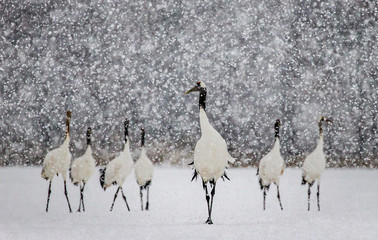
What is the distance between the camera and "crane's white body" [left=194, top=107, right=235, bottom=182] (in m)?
2.14

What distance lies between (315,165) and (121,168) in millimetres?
1050

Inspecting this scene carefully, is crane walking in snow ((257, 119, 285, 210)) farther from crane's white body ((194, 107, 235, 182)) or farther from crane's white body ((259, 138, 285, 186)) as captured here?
crane's white body ((194, 107, 235, 182))

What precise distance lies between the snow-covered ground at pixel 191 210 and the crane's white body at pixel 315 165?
175 mm

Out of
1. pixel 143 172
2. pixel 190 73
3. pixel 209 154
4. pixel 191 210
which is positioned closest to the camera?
pixel 209 154

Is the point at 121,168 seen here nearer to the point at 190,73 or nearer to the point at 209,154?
the point at 209,154

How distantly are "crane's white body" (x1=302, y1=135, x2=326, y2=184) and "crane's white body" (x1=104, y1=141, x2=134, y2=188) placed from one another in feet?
3.15

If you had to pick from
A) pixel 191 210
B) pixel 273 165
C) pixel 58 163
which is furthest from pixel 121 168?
pixel 273 165

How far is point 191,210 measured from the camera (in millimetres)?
2443

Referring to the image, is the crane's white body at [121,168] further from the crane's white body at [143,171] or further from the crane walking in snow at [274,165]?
the crane walking in snow at [274,165]

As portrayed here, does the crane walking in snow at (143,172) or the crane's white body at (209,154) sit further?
the crane walking in snow at (143,172)

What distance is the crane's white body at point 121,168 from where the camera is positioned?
2.49 m

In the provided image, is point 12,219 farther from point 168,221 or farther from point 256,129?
point 256,129

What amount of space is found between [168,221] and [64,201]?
0.70 metres

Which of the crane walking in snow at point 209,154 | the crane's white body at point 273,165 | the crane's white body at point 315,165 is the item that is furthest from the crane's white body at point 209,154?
the crane's white body at point 315,165
